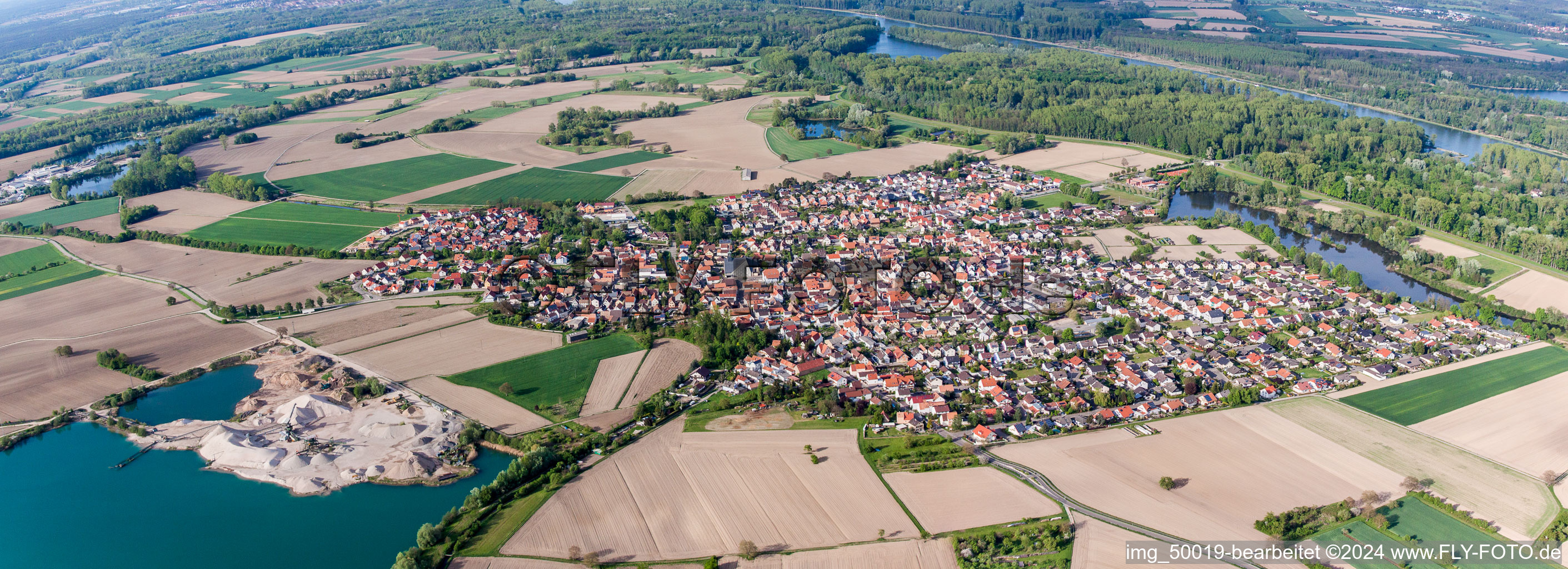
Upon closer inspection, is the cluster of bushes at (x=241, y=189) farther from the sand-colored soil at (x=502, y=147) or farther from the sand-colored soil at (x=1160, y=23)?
the sand-colored soil at (x=1160, y=23)

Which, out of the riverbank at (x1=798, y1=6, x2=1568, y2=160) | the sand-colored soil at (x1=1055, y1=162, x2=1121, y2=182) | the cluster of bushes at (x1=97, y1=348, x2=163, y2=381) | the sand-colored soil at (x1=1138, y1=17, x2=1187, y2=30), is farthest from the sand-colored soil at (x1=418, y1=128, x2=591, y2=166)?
the sand-colored soil at (x1=1138, y1=17, x2=1187, y2=30)

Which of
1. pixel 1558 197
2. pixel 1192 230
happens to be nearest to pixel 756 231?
pixel 1192 230

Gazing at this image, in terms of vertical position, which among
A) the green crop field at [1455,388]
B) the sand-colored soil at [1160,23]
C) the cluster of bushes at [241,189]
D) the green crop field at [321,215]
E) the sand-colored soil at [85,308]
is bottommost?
the green crop field at [1455,388]

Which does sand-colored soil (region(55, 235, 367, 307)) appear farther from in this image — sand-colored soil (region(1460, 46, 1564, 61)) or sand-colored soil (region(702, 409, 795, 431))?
sand-colored soil (region(1460, 46, 1564, 61))

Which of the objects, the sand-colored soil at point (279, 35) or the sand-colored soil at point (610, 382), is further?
the sand-colored soil at point (279, 35)

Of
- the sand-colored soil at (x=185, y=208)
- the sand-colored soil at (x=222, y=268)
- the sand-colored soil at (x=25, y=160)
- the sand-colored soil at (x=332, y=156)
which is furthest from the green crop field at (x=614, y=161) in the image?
the sand-colored soil at (x=25, y=160)

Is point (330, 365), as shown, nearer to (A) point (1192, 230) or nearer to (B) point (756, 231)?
(B) point (756, 231)

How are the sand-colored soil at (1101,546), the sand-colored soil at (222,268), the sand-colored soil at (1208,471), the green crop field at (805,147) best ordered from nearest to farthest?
the sand-colored soil at (1101,546) < the sand-colored soil at (1208,471) < the sand-colored soil at (222,268) < the green crop field at (805,147)
